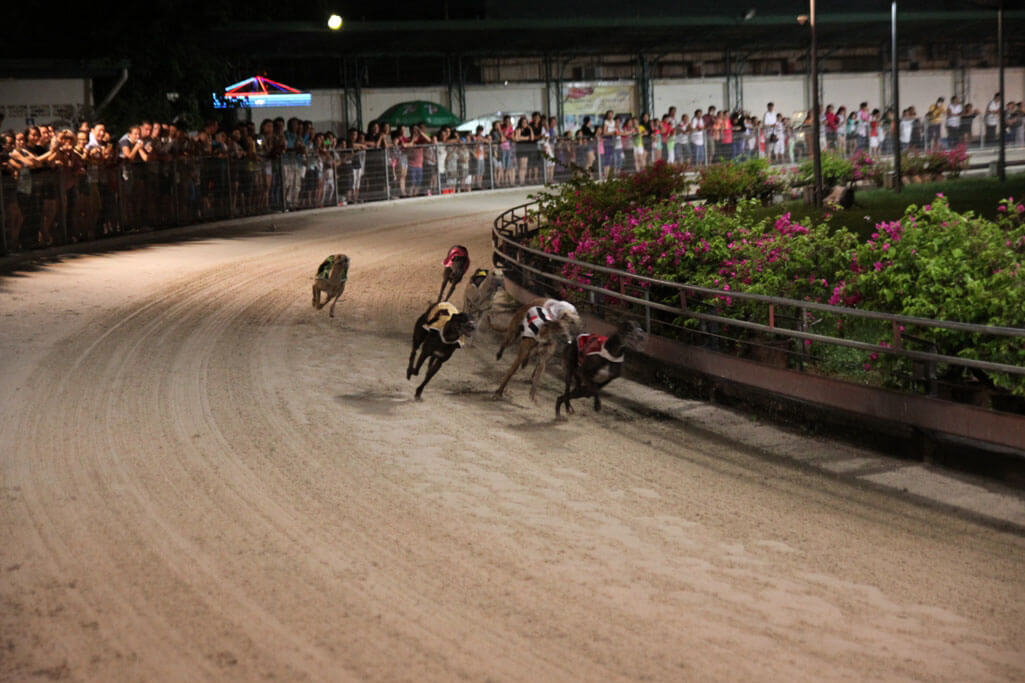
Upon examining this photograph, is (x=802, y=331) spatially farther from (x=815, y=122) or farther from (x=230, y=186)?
(x=230, y=186)

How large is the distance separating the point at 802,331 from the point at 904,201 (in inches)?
456

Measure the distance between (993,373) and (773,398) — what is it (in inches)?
62.8

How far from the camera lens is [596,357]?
8203 millimetres

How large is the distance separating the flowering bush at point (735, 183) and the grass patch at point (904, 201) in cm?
45

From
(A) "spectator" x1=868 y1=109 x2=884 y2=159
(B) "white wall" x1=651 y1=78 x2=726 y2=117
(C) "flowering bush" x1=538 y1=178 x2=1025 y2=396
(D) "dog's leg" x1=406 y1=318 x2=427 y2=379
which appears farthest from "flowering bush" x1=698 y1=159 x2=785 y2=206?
(B) "white wall" x1=651 y1=78 x2=726 y2=117

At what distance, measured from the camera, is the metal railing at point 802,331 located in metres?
7.63

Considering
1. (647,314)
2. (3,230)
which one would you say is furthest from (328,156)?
(647,314)

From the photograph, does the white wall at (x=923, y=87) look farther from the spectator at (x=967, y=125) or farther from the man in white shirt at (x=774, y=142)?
the man in white shirt at (x=774, y=142)

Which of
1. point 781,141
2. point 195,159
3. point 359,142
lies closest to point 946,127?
point 781,141

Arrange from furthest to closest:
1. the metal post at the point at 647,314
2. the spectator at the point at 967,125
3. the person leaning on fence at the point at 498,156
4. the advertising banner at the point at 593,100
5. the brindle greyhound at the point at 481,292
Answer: the advertising banner at the point at 593,100
the spectator at the point at 967,125
the person leaning on fence at the point at 498,156
the metal post at the point at 647,314
the brindle greyhound at the point at 481,292

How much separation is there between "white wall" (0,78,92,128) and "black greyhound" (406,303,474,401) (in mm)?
14277

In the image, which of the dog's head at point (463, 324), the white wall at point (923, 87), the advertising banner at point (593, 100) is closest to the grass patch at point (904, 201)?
the dog's head at point (463, 324)

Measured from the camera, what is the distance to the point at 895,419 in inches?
309

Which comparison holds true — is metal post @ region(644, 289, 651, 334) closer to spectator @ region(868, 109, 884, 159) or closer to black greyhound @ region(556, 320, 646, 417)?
black greyhound @ region(556, 320, 646, 417)
